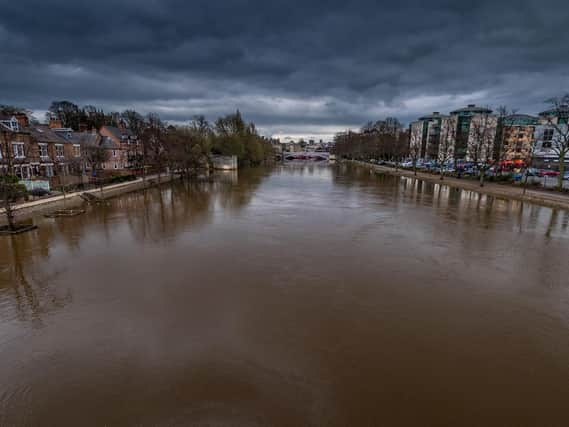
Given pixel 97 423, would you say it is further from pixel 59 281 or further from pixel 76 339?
pixel 59 281

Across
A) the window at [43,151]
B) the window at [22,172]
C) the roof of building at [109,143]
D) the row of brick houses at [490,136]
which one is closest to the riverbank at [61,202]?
the window at [22,172]

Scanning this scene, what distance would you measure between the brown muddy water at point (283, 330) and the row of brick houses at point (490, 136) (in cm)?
3040

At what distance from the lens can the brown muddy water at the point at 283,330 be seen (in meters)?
5.35

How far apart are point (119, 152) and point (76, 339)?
51.5 meters

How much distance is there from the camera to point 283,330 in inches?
296

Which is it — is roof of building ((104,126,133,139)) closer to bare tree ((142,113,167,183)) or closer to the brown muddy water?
bare tree ((142,113,167,183))

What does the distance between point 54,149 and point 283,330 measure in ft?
140

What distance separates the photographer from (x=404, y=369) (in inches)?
248

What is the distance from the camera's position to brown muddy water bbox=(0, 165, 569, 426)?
211 inches

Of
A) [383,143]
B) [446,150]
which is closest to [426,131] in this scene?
[383,143]

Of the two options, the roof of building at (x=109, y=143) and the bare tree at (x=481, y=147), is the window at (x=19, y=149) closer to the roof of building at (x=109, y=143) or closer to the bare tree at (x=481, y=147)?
the roof of building at (x=109, y=143)

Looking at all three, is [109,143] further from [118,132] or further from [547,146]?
[547,146]

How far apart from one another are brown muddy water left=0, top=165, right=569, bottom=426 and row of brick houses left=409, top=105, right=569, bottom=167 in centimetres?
3040

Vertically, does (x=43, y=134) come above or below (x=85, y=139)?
above
